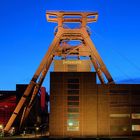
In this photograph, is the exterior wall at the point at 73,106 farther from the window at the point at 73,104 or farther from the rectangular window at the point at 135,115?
the rectangular window at the point at 135,115

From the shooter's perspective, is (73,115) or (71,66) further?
(71,66)

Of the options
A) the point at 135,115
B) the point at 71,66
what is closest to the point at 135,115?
the point at 135,115

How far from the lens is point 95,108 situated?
225 feet

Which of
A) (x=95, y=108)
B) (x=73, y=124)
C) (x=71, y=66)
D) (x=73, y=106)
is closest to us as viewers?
(x=73, y=124)

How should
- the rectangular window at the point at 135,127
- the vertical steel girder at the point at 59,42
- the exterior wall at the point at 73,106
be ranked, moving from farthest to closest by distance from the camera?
1. the vertical steel girder at the point at 59,42
2. the rectangular window at the point at 135,127
3. the exterior wall at the point at 73,106

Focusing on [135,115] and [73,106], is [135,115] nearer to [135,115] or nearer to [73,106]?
[135,115]

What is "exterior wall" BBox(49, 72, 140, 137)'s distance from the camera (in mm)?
67750

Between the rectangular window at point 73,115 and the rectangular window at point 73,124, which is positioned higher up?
the rectangular window at point 73,115

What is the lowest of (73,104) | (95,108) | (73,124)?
(73,124)

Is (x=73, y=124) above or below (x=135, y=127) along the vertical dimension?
above

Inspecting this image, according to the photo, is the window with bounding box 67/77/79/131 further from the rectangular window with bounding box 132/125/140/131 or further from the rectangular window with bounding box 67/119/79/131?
the rectangular window with bounding box 132/125/140/131

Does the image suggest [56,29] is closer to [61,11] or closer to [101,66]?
[61,11]

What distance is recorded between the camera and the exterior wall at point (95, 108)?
67.8 m

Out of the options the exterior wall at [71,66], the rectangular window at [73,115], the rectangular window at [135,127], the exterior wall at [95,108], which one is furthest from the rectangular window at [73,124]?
the exterior wall at [71,66]
